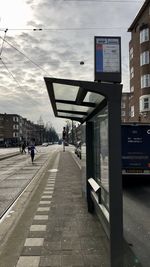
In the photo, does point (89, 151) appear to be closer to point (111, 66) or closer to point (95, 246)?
point (95, 246)

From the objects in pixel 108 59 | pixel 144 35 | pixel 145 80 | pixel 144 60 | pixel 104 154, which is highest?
pixel 144 35

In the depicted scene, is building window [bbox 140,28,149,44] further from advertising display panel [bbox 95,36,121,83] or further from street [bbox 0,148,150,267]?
advertising display panel [bbox 95,36,121,83]

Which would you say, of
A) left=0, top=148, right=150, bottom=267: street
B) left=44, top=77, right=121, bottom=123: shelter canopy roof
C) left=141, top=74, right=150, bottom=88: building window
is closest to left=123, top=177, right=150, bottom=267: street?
left=0, top=148, right=150, bottom=267: street

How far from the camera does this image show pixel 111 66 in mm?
4586

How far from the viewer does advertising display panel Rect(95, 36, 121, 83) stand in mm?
4496

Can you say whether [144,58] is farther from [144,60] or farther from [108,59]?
[108,59]

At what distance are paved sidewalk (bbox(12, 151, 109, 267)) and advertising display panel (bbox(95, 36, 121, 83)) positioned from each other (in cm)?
254

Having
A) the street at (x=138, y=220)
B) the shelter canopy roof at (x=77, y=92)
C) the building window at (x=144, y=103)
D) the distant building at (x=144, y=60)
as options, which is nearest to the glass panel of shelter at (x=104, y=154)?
the shelter canopy roof at (x=77, y=92)

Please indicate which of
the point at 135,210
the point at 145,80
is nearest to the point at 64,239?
the point at 135,210

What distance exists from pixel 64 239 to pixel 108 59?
3.20 meters

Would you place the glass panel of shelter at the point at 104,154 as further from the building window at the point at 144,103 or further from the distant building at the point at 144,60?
the building window at the point at 144,103

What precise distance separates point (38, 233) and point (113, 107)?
331cm

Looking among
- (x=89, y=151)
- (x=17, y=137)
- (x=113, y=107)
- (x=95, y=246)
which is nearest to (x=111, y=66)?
(x=113, y=107)

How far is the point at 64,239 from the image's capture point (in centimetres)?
605
